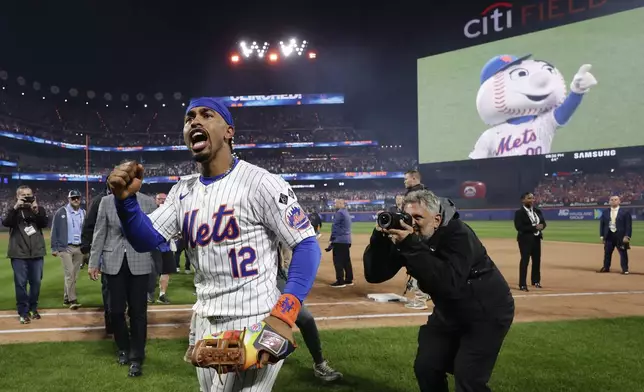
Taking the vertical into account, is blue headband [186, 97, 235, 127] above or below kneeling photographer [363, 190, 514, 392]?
above

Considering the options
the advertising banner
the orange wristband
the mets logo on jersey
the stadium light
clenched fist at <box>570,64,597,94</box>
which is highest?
the stadium light

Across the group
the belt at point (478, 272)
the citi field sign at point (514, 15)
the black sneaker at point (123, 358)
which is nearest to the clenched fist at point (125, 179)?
the belt at point (478, 272)

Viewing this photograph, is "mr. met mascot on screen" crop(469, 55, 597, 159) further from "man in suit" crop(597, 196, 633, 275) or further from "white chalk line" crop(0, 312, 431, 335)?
"white chalk line" crop(0, 312, 431, 335)

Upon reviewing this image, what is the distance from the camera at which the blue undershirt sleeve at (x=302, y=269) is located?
189 cm

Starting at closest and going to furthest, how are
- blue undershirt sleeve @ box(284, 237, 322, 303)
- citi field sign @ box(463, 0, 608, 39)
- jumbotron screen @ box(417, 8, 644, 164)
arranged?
1. blue undershirt sleeve @ box(284, 237, 322, 303)
2. jumbotron screen @ box(417, 8, 644, 164)
3. citi field sign @ box(463, 0, 608, 39)

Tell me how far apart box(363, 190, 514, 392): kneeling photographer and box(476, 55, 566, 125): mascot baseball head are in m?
31.1

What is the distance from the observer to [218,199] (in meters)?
2.09

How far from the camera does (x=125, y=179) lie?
6.36 feet

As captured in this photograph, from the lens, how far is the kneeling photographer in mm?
2758

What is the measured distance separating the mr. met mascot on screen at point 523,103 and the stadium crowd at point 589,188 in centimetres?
866

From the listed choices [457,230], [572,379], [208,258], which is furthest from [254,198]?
[572,379]

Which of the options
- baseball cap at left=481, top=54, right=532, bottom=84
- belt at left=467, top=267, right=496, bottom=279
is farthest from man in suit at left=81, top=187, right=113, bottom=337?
baseball cap at left=481, top=54, right=532, bottom=84

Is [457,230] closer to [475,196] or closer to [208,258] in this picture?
[208,258]

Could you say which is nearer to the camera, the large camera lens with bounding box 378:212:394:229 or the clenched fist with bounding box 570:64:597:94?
the large camera lens with bounding box 378:212:394:229
